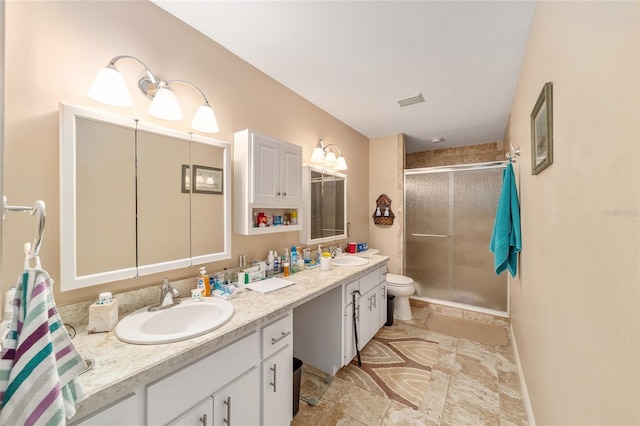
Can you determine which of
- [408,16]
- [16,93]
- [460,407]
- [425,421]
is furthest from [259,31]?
[460,407]

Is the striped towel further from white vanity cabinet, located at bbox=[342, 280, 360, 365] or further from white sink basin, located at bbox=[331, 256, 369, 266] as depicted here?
white sink basin, located at bbox=[331, 256, 369, 266]

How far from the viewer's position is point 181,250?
1.49 m

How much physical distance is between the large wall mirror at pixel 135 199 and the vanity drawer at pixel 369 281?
123 cm

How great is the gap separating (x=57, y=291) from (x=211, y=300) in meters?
0.64

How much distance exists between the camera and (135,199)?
1.31 meters

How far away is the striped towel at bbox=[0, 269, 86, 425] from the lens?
1.97 ft

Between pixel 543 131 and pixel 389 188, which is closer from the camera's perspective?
pixel 543 131

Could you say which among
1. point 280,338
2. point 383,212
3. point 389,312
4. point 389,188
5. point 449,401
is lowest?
point 449,401

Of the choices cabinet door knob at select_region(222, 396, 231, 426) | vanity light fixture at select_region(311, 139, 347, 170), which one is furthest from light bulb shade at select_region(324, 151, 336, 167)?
cabinet door knob at select_region(222, 396, 231, 426)

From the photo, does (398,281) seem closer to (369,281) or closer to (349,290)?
(369,281)

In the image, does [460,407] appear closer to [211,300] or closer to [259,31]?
[211,300]

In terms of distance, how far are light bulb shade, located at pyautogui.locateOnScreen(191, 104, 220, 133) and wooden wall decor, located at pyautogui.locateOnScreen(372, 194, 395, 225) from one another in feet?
8.49

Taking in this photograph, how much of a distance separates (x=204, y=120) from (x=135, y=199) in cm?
59

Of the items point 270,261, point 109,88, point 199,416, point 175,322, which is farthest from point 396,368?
point 109,88
